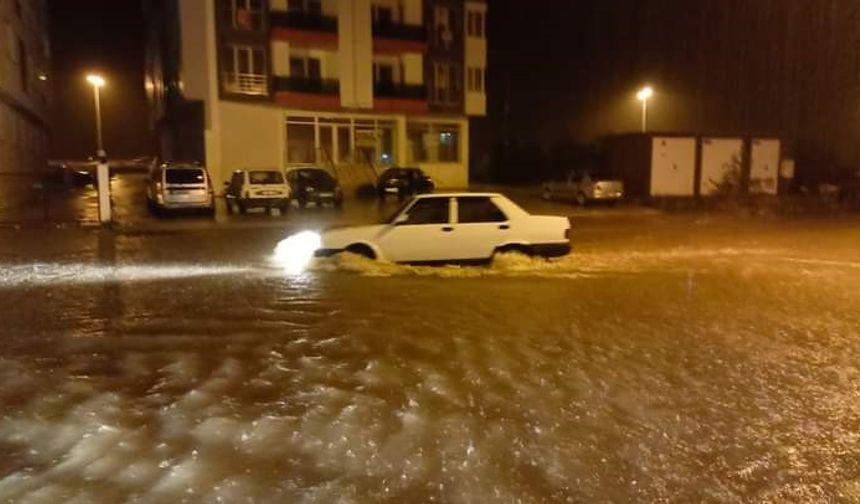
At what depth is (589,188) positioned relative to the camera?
31.2m

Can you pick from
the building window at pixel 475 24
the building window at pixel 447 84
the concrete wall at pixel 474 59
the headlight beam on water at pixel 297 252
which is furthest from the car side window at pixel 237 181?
the building window at pixel 475 24

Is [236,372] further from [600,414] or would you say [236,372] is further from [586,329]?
[586,329]

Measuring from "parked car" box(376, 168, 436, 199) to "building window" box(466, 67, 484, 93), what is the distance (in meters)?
9.27

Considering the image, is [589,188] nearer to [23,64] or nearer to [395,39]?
[395,39]

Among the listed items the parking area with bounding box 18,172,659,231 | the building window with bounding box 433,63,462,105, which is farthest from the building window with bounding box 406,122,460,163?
the parking area with bounding box 18,172,659,231

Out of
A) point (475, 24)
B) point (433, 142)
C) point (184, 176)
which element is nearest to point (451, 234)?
point (184, 176)

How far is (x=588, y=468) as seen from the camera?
5.13 m

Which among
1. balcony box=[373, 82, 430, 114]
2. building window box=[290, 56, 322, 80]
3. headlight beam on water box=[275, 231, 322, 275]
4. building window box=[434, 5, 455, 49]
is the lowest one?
headlight beam on water box=[275, 231, 322, 275]

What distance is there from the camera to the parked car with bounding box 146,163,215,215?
24422mm

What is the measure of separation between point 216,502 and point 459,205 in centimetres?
921

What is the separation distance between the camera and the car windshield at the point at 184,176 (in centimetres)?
2470

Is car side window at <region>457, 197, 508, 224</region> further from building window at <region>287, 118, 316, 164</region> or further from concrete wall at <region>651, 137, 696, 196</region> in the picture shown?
building window at <region>287, 118, 316, 164</region>

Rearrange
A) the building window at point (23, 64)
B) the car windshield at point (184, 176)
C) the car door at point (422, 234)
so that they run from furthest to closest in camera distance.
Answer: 1. the building window at point (23, 64)
2. the car windshield at point (184, 176)
3. the car door at point (422, 234)

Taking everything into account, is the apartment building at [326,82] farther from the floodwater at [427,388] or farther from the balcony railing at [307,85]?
the floodwater at [427,388]
